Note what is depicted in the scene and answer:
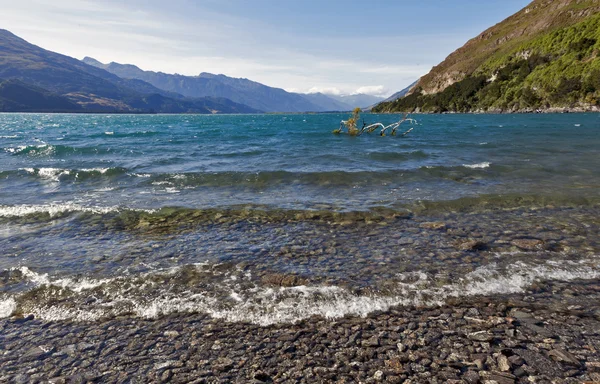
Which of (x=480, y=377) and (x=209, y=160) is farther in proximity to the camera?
(x=209, y=160)

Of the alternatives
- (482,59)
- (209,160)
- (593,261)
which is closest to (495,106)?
(482,59)

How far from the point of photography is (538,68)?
5094 inches

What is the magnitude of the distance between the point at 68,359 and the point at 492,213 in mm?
14124

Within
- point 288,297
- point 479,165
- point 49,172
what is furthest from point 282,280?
point 49,172

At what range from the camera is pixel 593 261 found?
8.52 meters

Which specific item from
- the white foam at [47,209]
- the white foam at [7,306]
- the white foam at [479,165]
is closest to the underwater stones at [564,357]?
the white foam at [7,306]

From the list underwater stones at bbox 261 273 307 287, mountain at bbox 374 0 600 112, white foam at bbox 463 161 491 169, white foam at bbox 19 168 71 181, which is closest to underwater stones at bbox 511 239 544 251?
underwater stones at bbox 261 273 307 287

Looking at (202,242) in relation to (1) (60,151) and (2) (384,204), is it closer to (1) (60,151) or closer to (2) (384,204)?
(2) (384,204)

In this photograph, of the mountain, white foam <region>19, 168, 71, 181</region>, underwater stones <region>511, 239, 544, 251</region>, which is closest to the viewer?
underwater stones <region>511, 239, 544, 251</region>

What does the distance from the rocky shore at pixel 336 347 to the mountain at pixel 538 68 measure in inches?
5153

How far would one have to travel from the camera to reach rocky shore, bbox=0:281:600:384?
16.1 feet

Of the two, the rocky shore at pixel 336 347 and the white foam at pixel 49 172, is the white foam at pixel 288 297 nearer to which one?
the rocky shore at pixel 336 347

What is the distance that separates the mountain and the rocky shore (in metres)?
131

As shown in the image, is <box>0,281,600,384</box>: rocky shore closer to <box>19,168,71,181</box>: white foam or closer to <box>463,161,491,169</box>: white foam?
<box>463,161,491,169</box>: white foam
